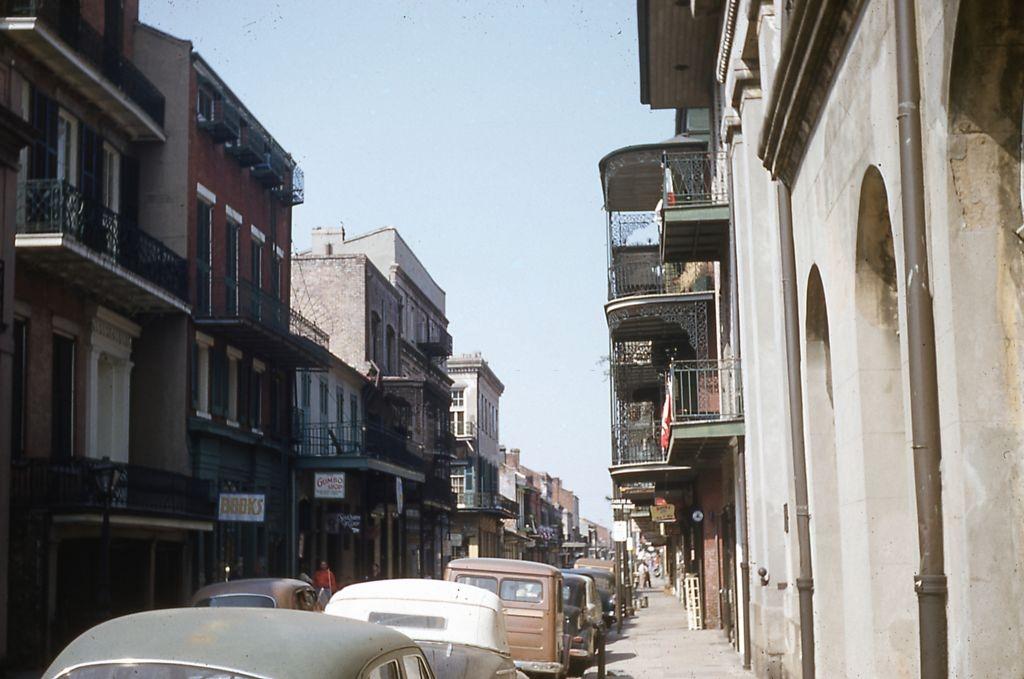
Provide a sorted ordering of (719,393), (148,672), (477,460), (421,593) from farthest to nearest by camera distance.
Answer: (477,460), (719,393), (421,593), (148,672)

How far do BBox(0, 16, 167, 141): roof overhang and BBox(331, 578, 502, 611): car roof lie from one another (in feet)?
42.9

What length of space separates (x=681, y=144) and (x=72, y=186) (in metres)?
12.3

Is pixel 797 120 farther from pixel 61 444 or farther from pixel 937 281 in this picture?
pixel 61 444

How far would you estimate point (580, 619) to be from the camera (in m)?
25.5

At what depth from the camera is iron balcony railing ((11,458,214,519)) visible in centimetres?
2320

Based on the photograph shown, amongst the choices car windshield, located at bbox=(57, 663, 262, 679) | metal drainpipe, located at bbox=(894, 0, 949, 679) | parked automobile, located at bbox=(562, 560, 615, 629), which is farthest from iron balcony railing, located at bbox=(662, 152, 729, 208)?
car windshield, located at bbox=(57, 663, 262, 679)

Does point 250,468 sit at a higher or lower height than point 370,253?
lower

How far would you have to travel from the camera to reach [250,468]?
34.3m

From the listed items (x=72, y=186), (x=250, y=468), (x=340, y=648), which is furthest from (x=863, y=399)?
(x=250, y=468)

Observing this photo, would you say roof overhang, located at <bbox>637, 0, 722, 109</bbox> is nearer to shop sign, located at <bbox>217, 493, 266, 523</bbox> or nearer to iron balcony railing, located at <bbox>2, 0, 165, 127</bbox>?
iron balcony railing, located at <bbox>2, 0, 165, 127</bbox>

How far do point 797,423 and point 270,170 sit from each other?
23.6 metres

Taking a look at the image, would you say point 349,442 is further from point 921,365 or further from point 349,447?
point 921,365

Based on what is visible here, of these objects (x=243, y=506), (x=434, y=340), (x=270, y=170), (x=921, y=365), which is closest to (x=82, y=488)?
(x=243, y=506)

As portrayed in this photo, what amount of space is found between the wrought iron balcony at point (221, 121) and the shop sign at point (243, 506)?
8.67 meters
